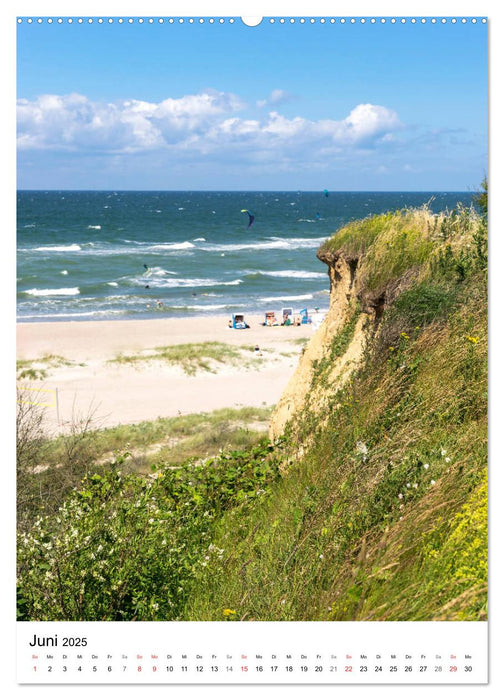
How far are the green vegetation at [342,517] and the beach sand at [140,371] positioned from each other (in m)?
12.7

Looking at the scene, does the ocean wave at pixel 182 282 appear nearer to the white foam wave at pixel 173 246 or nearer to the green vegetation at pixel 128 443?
the white foam wave at pixel 173 246

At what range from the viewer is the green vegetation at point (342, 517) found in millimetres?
3523

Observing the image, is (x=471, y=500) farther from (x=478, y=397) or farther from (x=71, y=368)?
(x=71, y=368)

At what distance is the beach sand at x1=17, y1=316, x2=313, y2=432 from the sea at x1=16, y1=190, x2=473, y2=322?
14.4ft

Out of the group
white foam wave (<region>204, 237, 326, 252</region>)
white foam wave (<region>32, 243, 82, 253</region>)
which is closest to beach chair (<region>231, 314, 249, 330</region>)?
white foam wave (<region>32, 243, 82, 253</region>)

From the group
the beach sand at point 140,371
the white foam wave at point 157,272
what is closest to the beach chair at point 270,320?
the beach sand at point 140,371

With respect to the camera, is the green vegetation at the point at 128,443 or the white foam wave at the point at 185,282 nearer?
the green vegetation at the point at 128,443

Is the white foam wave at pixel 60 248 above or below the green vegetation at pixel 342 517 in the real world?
above

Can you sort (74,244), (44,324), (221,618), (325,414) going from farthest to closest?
(74,244) → (44,324) → (325,414) → (221,618)

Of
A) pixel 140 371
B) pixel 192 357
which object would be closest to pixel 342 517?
pixel 140 371

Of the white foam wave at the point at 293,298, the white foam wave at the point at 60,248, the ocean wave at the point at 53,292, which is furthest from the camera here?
the white foam wave at the point at 60,248
